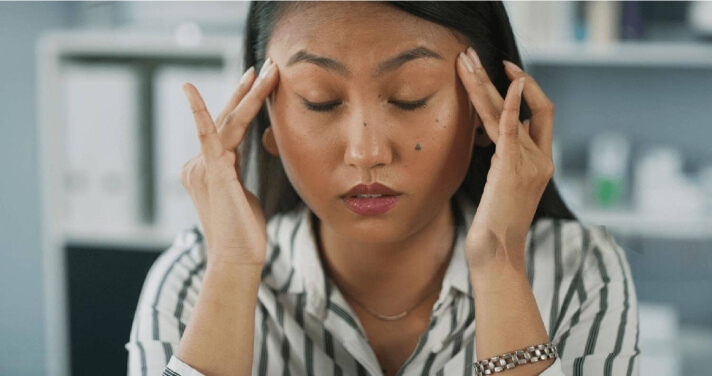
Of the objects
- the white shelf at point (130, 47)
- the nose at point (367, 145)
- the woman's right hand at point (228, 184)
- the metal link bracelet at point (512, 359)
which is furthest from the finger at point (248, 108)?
the white shelf at point (130, 47)

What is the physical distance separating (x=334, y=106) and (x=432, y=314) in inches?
12.0

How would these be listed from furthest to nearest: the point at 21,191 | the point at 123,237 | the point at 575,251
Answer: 1. the point at 21,191
2. the point at 123,237
3. the point at 575,251

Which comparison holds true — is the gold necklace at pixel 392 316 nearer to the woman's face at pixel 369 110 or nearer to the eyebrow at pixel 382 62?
the woman's face at pixel 369 110

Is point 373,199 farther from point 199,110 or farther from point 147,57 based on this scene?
point 147,57

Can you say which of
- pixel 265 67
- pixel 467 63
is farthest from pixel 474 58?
pixel 265 67

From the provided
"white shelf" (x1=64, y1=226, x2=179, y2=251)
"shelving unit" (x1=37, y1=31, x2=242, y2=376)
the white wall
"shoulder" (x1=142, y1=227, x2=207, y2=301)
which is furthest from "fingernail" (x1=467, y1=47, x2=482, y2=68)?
the white wall

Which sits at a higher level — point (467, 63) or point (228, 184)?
point (467, 63)

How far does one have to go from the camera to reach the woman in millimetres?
880

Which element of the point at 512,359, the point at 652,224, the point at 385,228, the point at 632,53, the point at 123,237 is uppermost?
the point at 632,53

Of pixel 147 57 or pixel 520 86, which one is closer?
pixel 520 86

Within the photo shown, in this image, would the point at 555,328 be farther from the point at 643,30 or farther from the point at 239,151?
the point at 643,30

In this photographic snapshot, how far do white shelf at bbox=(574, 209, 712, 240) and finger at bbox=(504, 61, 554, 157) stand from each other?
1.18 meters

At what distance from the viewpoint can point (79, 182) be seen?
2.24 metres

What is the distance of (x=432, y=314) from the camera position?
40.2 inches
